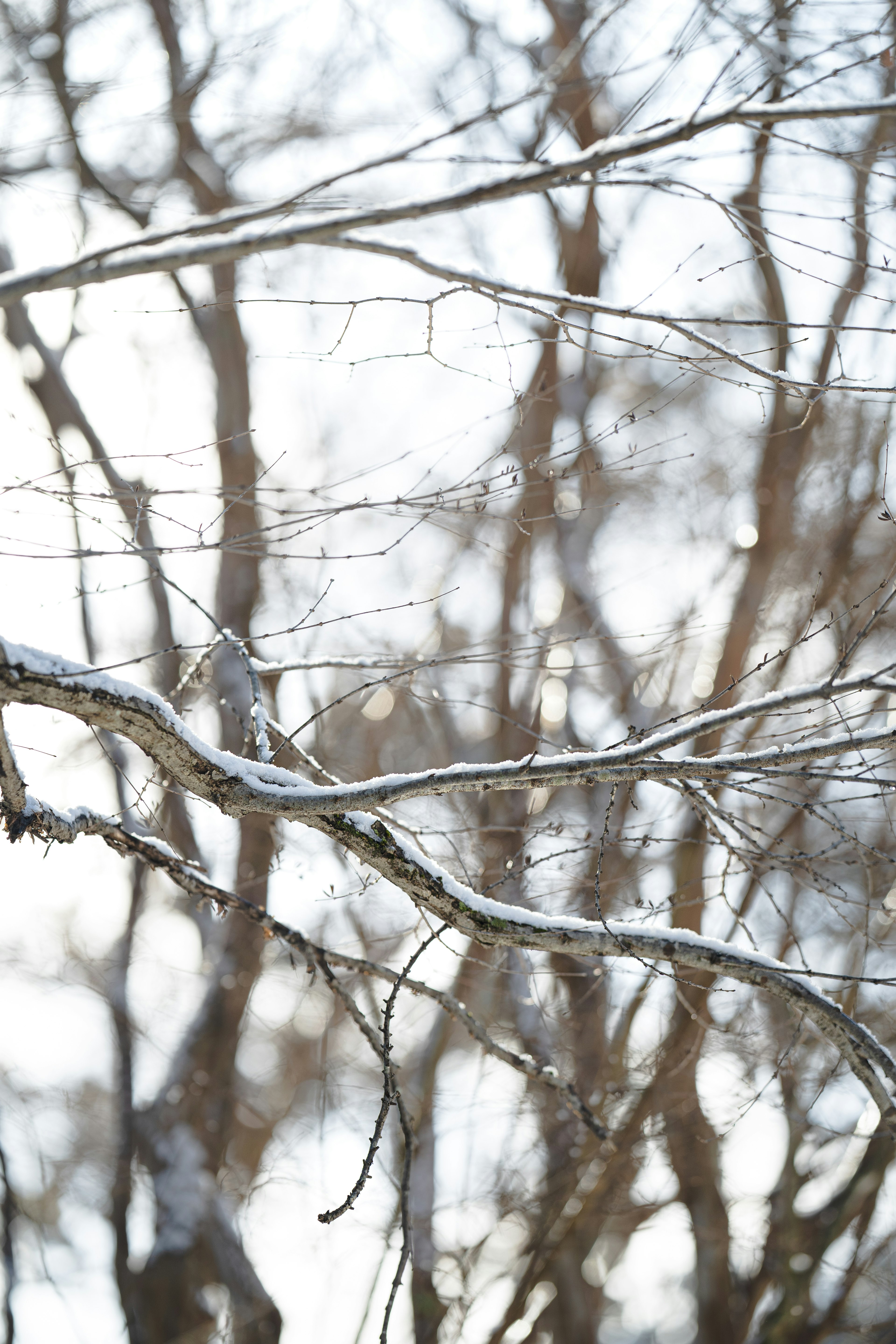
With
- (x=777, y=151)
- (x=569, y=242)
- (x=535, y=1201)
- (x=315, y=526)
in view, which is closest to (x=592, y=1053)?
(x=535, y=1201)

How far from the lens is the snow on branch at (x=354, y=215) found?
1.28 m

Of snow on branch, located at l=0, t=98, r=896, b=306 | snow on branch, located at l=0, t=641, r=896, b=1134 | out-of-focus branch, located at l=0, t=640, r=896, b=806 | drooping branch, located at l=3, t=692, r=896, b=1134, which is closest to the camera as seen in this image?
snow on branch, located at l=0, t=98, r=896, b=306

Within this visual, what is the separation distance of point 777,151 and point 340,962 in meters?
2.46

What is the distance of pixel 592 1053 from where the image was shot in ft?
17.3

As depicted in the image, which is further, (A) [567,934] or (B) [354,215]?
(A) [567,934]

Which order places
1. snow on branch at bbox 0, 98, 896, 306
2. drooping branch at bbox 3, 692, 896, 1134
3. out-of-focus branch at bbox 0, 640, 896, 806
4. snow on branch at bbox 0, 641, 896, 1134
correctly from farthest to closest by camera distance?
drooping branch at bbox 3, 692, 896, 1134
snow on branch at bbox 0, 641, 896, 1134
out-of-focus branch at bbox 0, 640, 896, 806
snow on branch at bbox 0, 98, 896, 306

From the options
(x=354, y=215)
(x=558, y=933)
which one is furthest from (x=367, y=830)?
(x=354, y=215)

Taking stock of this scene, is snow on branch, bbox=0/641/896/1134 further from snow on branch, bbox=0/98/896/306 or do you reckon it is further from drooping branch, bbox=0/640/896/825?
snow on branch, bbox=0/98/896/306

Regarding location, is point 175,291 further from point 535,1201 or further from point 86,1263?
point 86,1263

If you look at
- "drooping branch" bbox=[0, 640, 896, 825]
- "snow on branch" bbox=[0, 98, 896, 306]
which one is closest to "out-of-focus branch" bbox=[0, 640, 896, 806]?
"drooping branch" bbox=[0, 640, 896, 825]

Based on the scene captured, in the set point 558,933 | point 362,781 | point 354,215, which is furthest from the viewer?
point 558,933

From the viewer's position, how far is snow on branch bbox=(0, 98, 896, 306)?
128 cm

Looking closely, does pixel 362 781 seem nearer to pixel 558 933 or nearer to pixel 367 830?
pixel 367 830

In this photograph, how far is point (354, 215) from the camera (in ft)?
4.19
